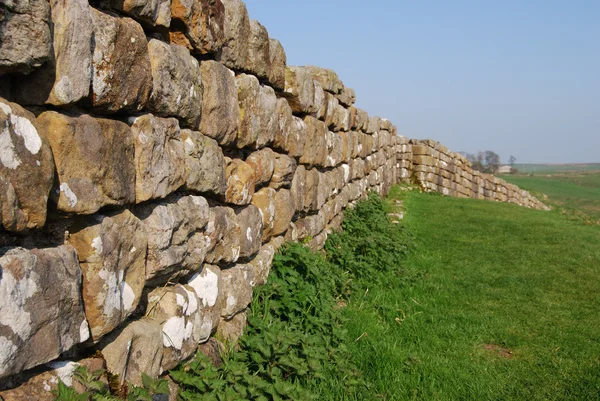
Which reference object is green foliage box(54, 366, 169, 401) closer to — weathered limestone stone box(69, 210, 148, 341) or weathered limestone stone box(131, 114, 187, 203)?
weathered limestone stone box(69, 210, 148, 341)

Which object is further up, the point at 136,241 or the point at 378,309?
the point at 136,241

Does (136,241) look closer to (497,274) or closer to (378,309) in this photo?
(378,309)

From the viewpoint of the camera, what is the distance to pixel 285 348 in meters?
3.38

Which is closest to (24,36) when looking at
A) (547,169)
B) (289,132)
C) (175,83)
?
(175,83)

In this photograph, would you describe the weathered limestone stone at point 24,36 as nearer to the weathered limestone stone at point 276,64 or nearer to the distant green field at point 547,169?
the weathered limestone stone at point 276,64

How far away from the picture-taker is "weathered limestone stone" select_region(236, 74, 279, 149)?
3777 millimetres

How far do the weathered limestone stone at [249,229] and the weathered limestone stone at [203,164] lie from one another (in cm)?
38

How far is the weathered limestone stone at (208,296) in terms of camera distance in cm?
307

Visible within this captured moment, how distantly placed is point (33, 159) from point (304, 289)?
2869 millimetres

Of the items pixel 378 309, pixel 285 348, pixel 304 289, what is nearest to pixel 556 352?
pixel 378 309

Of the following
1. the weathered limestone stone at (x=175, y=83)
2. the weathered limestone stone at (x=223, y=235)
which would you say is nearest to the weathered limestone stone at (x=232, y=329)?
the weathered limestone stone at (x=223, y=235)

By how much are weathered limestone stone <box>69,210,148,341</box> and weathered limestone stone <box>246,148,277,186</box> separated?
5.86 feet

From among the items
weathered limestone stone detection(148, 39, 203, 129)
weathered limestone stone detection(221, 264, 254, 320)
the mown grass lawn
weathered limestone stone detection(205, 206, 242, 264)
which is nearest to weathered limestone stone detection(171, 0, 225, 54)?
weathered limestone stone detection(148, 39, 203, 129)

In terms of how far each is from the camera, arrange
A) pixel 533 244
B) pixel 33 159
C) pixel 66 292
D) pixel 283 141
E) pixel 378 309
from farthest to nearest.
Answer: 1. pixel 533 244
2. pixel 378 309
3. pixel 283 141
4. pixel 66 292
5. pixel 33 159
